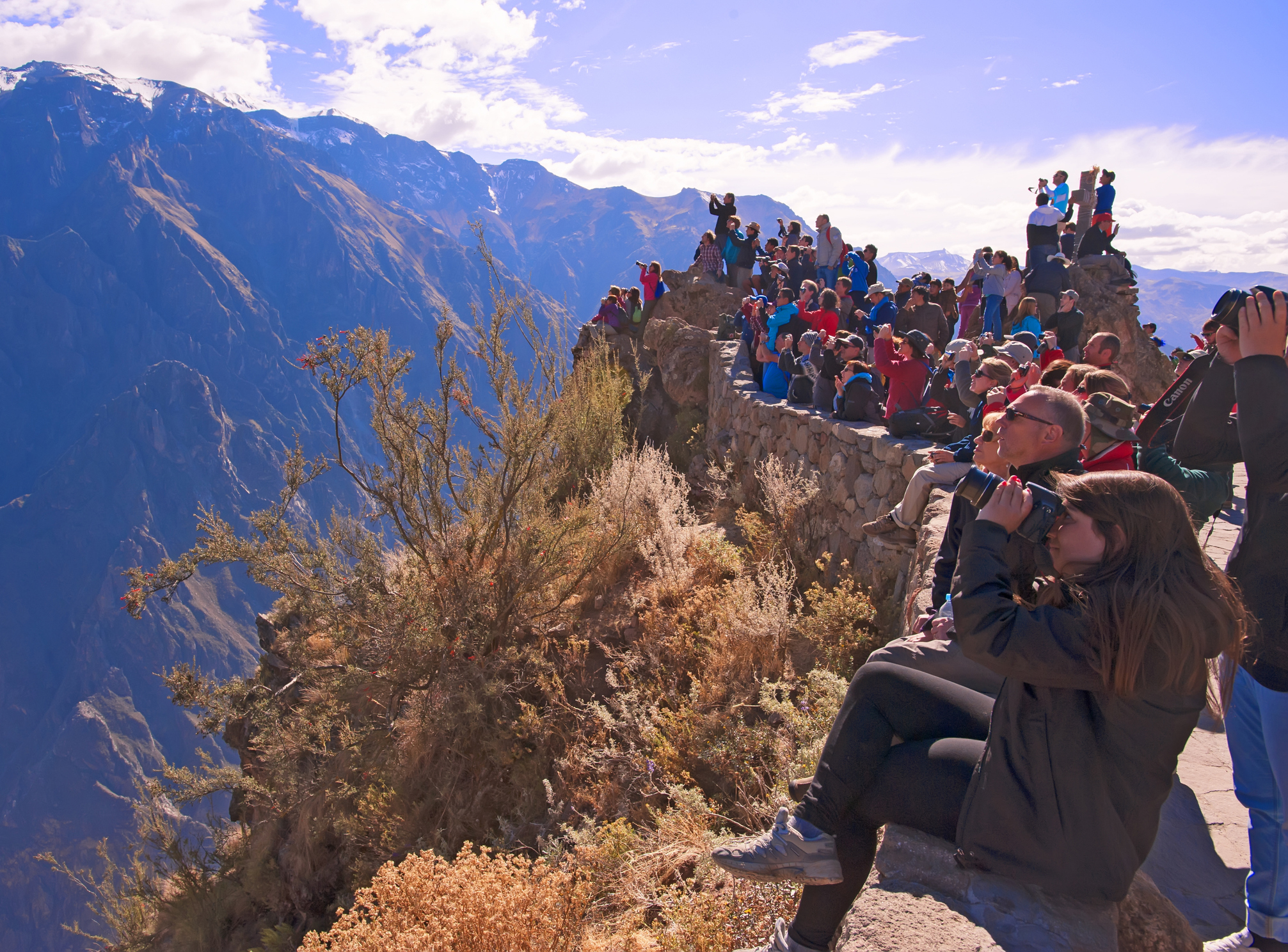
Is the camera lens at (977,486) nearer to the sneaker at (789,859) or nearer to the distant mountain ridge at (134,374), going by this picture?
the sneaker at (789,859)

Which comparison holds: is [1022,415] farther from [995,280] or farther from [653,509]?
[995,280]

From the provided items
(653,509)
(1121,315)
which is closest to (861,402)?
(653,509)

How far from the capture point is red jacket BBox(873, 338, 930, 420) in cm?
516

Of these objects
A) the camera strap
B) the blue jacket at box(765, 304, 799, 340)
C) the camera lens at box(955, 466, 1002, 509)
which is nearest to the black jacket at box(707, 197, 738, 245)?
the blue jacket at box(765, 304, 799, 340)

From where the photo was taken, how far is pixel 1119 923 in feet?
5.07

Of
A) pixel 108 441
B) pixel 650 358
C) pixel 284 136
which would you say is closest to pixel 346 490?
pixel 108 441

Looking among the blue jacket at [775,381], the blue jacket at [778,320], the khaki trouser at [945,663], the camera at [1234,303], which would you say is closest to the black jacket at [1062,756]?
the khaki trouser at [945,663]

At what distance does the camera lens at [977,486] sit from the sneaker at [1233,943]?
1219 mm

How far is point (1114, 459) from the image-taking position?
2.58 meters

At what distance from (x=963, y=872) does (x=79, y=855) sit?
55651mm

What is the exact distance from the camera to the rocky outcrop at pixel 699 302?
11.9m

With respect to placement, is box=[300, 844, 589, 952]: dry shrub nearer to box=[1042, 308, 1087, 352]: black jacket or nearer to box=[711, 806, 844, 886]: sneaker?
box=[711, 806, 844, 886]: sneaker

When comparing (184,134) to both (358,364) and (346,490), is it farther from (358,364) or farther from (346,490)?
(358,364)

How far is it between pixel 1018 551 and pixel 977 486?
0.97ft
